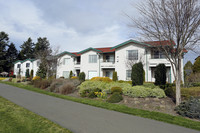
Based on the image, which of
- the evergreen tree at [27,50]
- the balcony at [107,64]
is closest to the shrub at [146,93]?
the balcony at [107,64]

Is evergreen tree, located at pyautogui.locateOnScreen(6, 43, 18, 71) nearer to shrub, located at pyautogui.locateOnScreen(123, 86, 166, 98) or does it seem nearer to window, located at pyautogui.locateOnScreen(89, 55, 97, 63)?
window, located at pyautogui.locateOnScreen(89, 55, 97, 63)

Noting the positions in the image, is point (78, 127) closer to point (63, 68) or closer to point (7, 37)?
point (63, 68)

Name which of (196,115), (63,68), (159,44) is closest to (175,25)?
(159,44)

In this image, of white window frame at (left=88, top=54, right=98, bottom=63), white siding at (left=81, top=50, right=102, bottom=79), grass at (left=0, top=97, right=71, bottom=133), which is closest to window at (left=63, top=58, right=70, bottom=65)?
white siding at (left=81, top=50, right=102, bottom=79)

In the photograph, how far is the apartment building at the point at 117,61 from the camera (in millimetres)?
21547

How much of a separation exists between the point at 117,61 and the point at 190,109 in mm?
17673

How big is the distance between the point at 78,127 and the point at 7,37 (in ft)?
214

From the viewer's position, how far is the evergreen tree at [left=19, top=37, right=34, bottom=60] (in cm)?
6191

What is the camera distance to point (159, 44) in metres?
8.43

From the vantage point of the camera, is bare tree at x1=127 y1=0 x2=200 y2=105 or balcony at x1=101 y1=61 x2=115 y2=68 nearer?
bare tree at x1=127 y1=0 x2=200 y2=105

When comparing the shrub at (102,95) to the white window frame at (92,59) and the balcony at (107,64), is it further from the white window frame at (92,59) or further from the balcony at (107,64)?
the white window frame at (92,59)

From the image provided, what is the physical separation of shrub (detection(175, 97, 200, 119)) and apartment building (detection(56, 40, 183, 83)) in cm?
1332

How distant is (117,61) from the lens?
24.0 m

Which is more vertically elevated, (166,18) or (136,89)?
(166,18)
